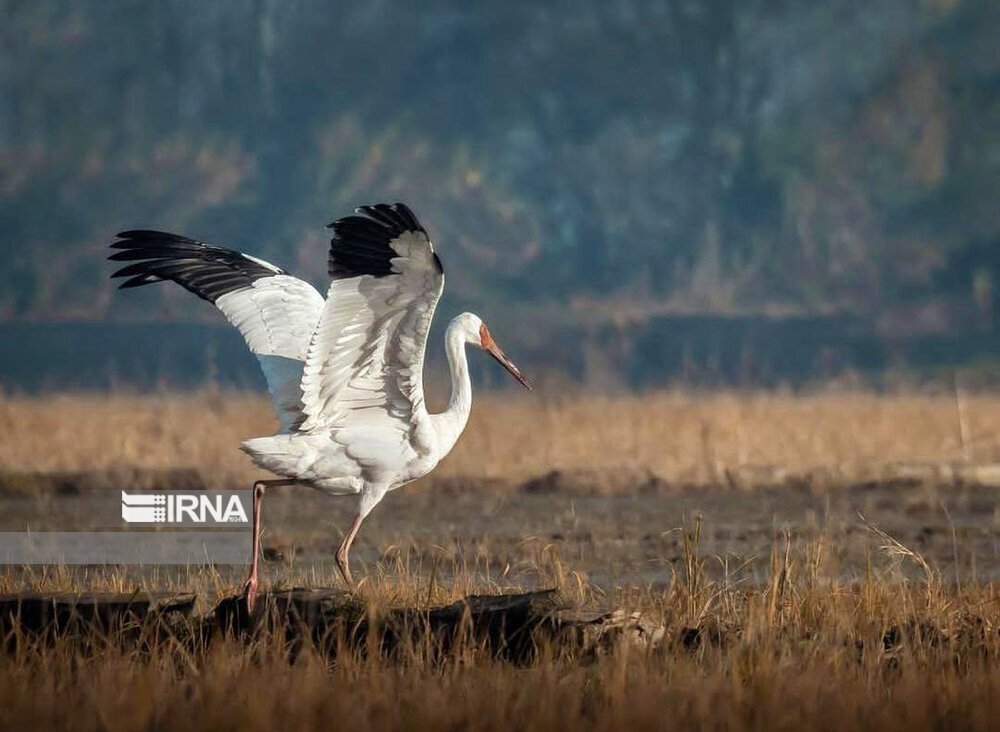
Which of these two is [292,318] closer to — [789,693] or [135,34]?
[789,693]

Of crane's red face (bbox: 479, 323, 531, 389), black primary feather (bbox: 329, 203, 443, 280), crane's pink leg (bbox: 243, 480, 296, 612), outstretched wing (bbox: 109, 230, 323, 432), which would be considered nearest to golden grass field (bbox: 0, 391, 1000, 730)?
crane's pink leg (bbox: 243, 480, 296, 612)

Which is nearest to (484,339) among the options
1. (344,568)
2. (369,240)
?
(344,568)

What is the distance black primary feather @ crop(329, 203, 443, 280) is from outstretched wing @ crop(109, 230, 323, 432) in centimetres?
188

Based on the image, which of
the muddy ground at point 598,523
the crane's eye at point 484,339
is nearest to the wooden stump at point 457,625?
the muddy ground at point 598,523

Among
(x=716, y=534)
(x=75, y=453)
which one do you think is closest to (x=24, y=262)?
(x=75, y=453)

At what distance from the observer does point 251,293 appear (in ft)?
40.3

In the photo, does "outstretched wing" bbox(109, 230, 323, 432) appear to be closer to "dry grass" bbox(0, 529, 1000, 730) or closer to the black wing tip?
the black wing tip

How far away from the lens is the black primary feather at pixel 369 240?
388 inches

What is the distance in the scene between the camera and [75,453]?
24.2m

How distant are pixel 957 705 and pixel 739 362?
2690 inches

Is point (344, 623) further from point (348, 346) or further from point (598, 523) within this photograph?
point (598, 523)

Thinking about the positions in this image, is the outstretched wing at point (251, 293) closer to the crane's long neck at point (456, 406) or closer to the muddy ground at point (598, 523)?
the crane's long neck at point (456, 406)

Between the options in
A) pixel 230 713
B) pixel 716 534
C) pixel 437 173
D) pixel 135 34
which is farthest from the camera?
pixel 135 34

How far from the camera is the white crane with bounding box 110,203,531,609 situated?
10.1 meters
